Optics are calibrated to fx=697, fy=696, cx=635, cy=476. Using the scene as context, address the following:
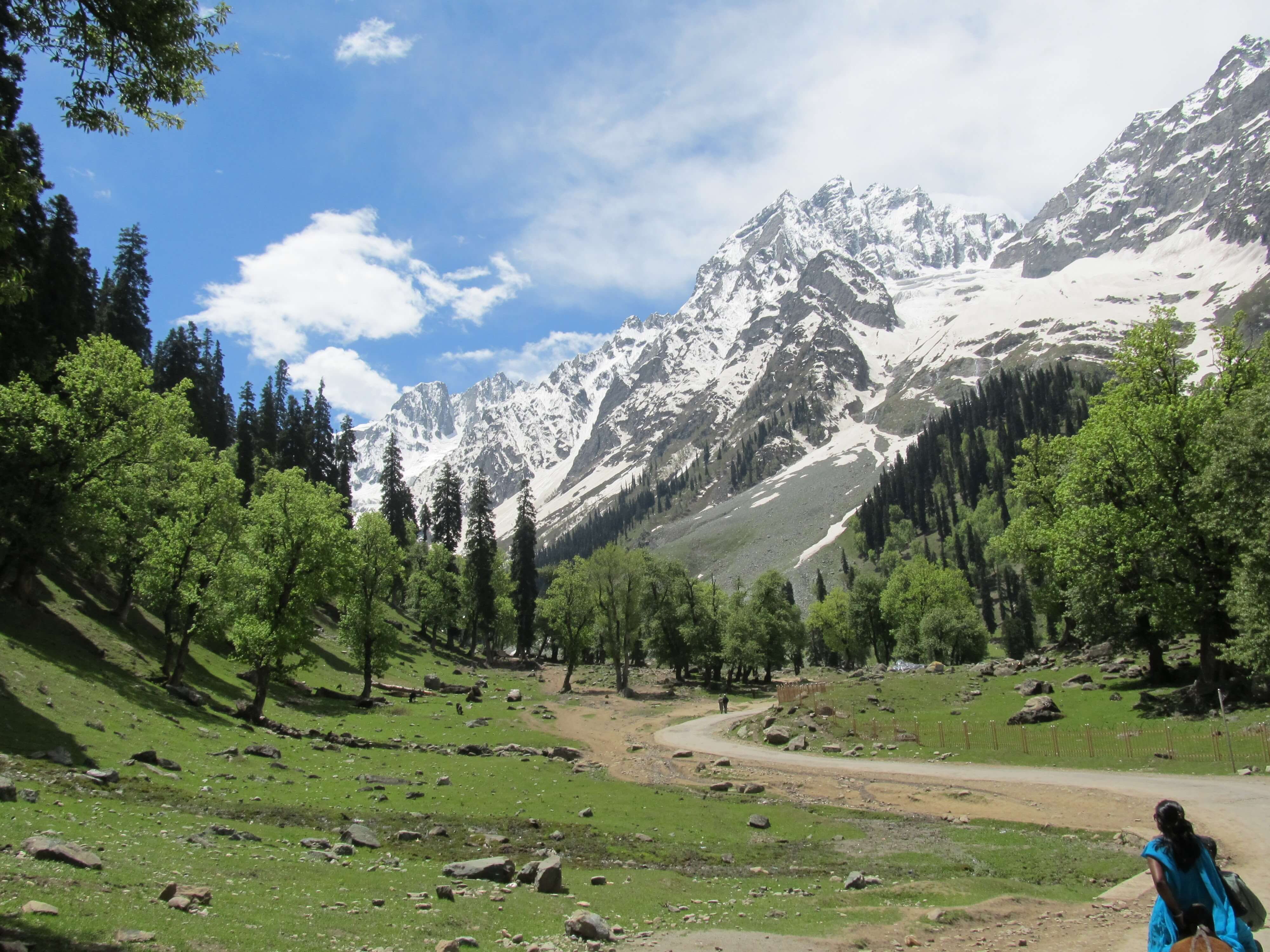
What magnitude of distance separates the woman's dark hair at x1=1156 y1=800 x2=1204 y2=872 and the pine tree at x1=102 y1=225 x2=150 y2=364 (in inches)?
3310

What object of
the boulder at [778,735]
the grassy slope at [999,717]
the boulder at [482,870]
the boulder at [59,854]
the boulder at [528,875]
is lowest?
the boulder at [778,735]

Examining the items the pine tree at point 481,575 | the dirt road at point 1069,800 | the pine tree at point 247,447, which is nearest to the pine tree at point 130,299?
the pine tree at point 247,447

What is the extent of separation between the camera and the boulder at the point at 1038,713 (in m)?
39.4

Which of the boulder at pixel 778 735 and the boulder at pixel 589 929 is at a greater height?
the boulder at pixel 589 929

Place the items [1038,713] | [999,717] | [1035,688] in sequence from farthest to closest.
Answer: [1035,688]
[999,717]
[1038,713]

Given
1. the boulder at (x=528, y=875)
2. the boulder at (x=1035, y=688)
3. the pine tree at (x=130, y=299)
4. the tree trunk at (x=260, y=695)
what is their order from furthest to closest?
1. the pine tree at (x=130, y=299)
2. the boulder at (x=1035, y=688)
3. the tree trunk at (x=260, y=695)
4. the boulder at (x=528, y=875)

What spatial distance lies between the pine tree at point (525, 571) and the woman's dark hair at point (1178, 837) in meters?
91.4

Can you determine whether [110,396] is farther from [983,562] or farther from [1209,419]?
[983,562]

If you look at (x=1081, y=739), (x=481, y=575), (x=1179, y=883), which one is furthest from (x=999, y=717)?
(x=481, y=575)

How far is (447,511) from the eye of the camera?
107 metres

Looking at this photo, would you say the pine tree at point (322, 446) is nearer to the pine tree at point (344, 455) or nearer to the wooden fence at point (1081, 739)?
the pine tree at point (344, 455)

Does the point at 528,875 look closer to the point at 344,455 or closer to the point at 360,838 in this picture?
the point at 360,838

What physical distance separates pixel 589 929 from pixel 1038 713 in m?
36.8

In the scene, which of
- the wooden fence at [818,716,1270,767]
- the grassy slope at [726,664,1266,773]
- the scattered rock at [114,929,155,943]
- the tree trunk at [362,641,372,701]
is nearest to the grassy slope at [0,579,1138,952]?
the scattered rock at [114,929,155,943]
